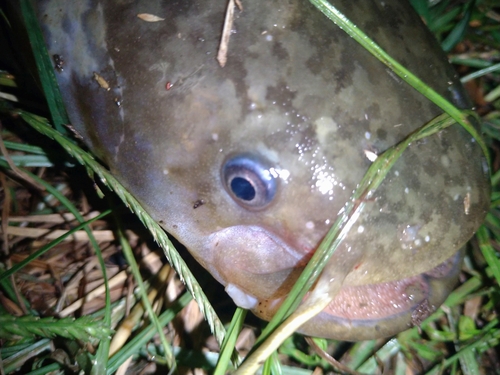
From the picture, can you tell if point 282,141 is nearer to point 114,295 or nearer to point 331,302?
point 331,302

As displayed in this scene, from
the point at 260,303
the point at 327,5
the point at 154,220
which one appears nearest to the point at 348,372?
the point at 260,303

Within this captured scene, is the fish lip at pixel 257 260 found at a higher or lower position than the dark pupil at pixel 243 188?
lower

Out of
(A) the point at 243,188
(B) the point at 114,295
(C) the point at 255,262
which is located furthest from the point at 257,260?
(B) the point at 114,295

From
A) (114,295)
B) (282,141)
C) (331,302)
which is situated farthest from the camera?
(114,295)

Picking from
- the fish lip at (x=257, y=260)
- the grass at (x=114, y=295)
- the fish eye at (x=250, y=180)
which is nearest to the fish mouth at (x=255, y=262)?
the fish lip at (x=257, y=260)

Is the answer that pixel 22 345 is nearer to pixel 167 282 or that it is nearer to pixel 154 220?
pixel 167 282

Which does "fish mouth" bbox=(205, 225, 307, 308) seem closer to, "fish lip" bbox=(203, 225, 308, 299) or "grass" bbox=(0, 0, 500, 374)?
"fish lip" bbox=(203, 225, 308, 299)

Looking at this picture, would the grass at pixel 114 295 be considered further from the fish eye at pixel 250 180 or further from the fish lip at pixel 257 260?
the fish eye at pixel 250 180
